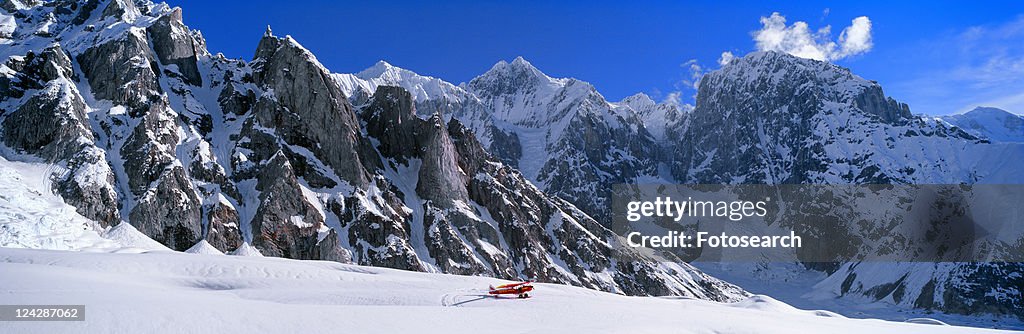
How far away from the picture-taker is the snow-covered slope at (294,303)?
595 inches

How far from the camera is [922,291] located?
18612cm

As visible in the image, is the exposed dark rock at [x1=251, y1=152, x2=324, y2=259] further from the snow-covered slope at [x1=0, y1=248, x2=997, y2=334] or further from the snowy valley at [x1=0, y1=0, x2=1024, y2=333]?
the snow-covered slope at [x1=0, y1=248, x2=997, y2=334]

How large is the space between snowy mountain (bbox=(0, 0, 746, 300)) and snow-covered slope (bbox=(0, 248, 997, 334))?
54.3 meters

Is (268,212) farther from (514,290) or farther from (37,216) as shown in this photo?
(514,290)

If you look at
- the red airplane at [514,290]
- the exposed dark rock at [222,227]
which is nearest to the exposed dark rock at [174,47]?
the exposed dark rock at [222,227]

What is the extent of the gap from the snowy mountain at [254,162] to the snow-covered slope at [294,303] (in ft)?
178

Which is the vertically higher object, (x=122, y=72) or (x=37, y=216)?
(x=122, y=72)

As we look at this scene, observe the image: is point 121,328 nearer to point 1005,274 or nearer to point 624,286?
point 624,286

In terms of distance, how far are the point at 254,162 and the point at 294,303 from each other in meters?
106

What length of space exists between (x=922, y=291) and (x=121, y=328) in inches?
8817

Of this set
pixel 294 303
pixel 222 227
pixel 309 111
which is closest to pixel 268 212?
pixel 222 227

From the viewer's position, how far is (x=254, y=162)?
11588cm

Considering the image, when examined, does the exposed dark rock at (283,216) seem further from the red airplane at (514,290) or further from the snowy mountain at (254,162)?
the red airplane at (514,290)

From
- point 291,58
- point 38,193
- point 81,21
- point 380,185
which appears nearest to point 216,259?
point 38,193
